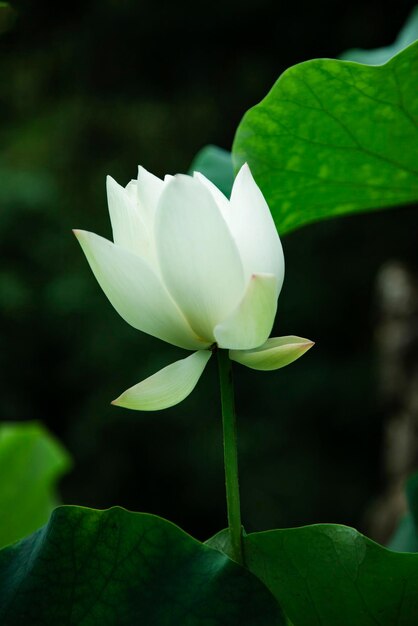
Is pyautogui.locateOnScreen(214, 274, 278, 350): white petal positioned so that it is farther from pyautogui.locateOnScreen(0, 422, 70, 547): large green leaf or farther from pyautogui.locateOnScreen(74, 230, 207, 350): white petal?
pyautogui.locateOnScreen(0, 422, 70, 547): large green leaf

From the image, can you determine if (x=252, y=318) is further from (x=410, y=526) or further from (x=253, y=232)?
(x=410, y=526)

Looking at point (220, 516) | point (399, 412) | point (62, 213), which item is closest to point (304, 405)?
point (220, 516)

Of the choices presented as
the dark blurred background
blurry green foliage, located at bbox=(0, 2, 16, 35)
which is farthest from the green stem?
the dark blurred background

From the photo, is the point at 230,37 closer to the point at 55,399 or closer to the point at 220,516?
the point at 55,399

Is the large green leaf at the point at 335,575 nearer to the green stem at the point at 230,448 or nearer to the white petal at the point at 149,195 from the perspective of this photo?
the green stem at the point at 230,448

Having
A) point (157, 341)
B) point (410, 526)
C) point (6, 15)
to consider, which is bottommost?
point (157, 341)

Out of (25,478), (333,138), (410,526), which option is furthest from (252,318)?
(25,478)
